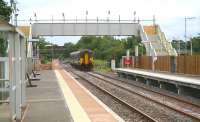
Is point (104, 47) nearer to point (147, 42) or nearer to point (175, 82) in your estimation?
point (147, 42)

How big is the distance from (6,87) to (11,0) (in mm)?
8059

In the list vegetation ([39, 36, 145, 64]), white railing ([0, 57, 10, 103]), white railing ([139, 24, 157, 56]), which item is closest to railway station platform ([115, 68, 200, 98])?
white railing ([0, 57, 10, 103])

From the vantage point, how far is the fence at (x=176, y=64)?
3941 centimetres

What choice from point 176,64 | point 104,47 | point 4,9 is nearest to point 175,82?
point 4,9

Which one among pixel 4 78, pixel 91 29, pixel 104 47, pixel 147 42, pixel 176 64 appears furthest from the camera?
pixel 104 47

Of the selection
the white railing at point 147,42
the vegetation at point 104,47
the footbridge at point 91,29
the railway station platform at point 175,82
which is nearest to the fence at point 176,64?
the railway station platform at point 175,82

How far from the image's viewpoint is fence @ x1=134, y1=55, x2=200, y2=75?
39.4m

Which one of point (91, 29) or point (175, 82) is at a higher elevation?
point (91, 29)

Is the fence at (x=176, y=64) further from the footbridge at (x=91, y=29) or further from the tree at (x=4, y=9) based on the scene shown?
the tree at (x=4, y=9)

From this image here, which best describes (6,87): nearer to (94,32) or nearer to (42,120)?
(42,120)

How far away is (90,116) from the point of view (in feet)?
58.0

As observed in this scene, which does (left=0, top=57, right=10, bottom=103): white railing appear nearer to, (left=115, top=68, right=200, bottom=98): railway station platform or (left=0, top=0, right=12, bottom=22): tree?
(left=0, top=0, right=12, bottom=22): tree

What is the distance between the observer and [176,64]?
145 feet

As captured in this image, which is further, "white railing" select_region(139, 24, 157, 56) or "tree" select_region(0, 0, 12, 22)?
"white railing" select_region(139, 24, 157, 56)
